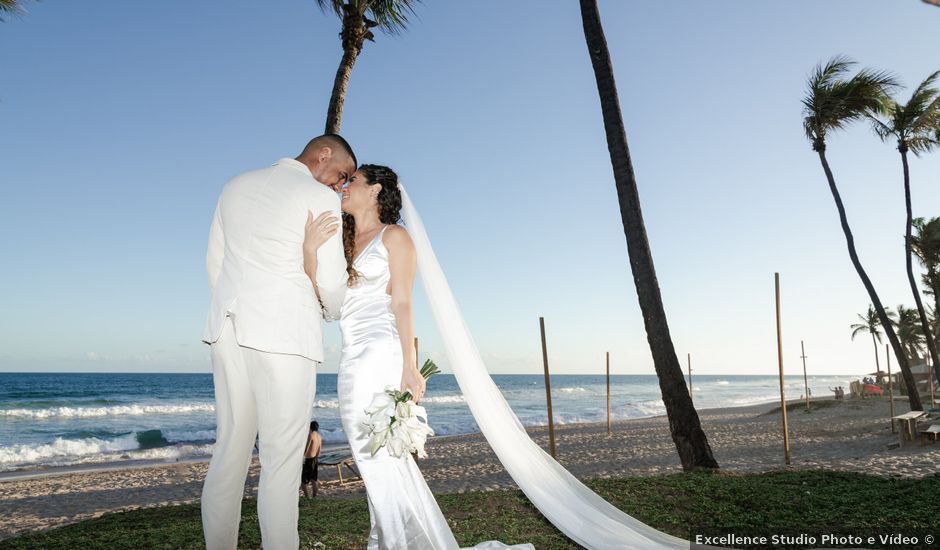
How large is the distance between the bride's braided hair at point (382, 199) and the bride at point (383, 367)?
1 cm

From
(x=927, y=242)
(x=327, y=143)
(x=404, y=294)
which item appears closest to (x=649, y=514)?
(x=404, y=294)

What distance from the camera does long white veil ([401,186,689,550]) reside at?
3908 mm

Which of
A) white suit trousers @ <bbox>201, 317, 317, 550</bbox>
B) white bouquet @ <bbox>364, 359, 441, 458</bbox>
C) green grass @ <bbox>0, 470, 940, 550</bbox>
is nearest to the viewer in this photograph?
white suit trousers @ <bbox>201, 317, 317, 550</bbox>

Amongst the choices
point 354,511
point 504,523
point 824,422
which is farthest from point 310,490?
point 824,422

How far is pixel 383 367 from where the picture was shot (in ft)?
10.9

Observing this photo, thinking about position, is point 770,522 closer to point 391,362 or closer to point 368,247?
point 391,362

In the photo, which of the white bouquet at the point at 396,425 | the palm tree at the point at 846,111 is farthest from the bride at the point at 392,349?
the palm tree at the point at 846,111

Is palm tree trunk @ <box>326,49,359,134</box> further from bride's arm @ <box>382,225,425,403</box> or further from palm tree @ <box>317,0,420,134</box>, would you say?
bride's arm @ <box>382,225,425,403</box>

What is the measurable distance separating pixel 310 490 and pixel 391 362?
7.26 m

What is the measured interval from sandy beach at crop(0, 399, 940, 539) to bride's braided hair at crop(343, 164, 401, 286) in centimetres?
809

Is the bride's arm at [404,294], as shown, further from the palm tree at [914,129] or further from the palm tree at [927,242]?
the palm tree at [927,242]

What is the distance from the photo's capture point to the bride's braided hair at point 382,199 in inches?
140

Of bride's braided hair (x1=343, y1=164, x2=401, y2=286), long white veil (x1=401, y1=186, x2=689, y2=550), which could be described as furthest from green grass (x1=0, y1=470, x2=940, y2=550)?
bride's braided hair (x1=343, y1=164, x2=401, y2=286)

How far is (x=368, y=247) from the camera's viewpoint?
11.2ft
